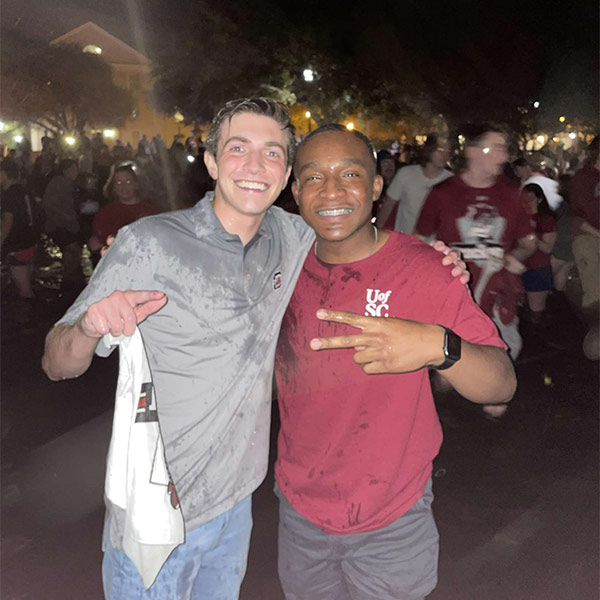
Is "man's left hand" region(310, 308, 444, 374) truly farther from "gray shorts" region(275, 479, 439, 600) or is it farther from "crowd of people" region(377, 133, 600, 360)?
"crowd of people" region(377, 133, 600, 360)

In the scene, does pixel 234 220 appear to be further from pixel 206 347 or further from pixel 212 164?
pixel 206 347

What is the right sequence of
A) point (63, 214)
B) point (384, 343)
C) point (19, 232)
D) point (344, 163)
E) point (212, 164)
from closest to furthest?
point (384, 343) → point (344, 163) → point (212, 164) → point (19, 232) → point (63, 214)

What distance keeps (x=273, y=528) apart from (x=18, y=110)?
1457 inches

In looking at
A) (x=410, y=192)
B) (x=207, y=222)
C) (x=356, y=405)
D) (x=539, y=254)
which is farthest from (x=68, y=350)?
(x=539, y=254)

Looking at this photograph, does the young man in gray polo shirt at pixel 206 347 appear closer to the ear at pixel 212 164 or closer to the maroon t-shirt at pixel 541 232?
the ear at pixel 212 164

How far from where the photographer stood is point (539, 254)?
26.0 feet

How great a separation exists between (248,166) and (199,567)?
1.50 m

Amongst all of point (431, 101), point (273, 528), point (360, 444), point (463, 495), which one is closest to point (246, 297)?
point (360, 444)

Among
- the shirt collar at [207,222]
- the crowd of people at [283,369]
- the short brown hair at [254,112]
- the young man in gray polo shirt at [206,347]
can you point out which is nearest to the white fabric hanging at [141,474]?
the crowd of people at [283,369]

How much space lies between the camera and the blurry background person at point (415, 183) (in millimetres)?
6575

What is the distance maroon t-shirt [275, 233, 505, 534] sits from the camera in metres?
2.32

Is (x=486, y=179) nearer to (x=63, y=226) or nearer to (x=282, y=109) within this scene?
(x=282, y=109)

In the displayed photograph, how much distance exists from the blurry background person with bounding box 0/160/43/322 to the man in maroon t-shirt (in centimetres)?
646

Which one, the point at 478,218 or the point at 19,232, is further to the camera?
the point at 19,232
